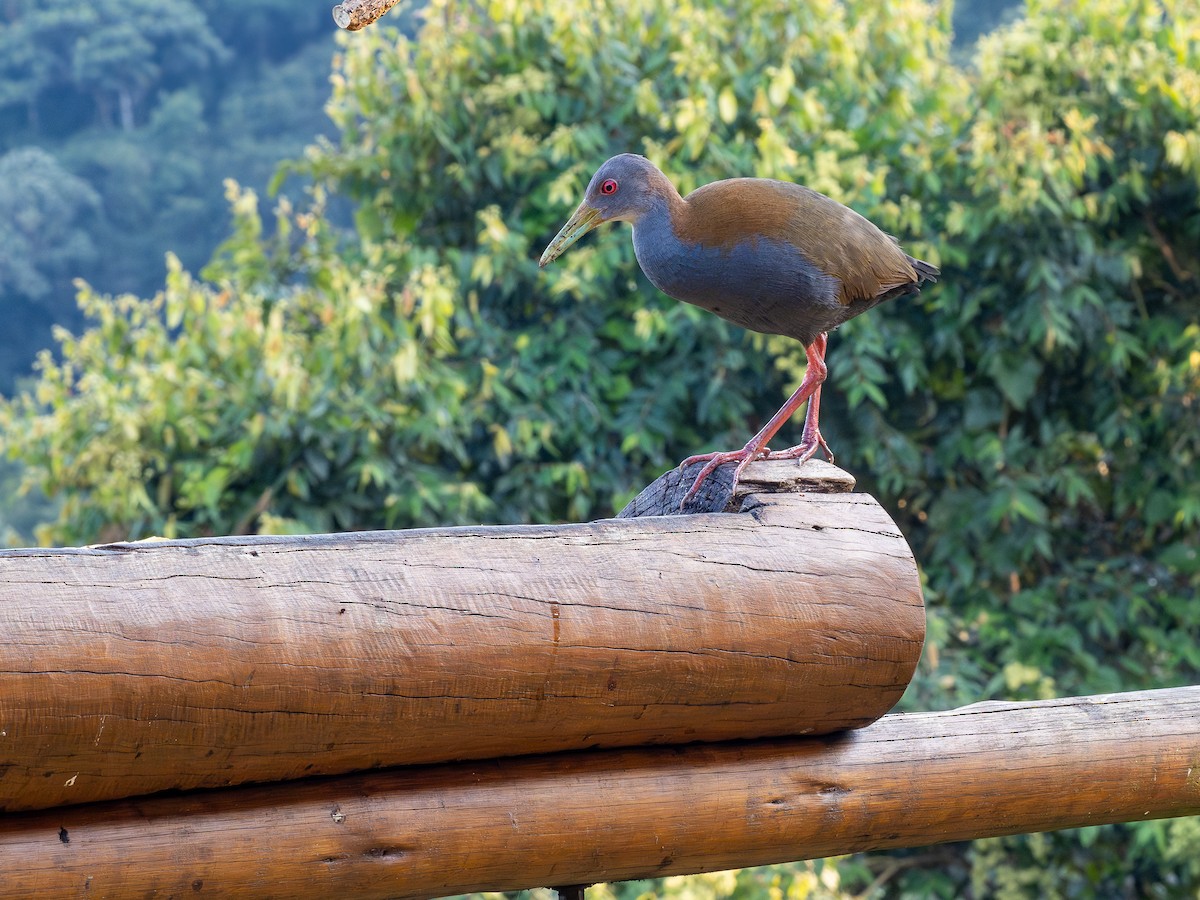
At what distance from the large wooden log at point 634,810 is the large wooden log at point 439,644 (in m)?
0.05

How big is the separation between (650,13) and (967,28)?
10778 mm

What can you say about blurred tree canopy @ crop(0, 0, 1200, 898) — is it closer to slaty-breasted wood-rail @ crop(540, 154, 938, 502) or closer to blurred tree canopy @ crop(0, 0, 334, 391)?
slaty-breasted wood-rail @ crop(540, 154, 938, 502)

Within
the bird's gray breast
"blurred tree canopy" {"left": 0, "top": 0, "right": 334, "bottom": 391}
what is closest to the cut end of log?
the bird's gray breast

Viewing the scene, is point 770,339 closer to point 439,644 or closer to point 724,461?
→ point 724,461

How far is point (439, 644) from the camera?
1323 mm

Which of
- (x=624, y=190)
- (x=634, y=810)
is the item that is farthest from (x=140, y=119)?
(x=634, y=810)

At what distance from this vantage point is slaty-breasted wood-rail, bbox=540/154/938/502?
1.79 m

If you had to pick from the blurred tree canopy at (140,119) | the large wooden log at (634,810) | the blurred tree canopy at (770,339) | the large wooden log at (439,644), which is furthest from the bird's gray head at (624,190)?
the blurred tree canopy at (140,119)

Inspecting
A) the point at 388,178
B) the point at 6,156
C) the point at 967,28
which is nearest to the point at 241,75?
the point at 6,156

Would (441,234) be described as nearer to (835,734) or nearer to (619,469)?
(619,469)

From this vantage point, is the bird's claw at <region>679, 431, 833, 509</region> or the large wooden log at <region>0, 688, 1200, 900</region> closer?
the large wooden log at <region>0, 688, 1200, 900</region>

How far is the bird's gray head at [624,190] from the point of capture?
186 cm

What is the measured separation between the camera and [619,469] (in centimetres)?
411

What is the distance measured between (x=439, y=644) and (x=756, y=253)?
75 cm
